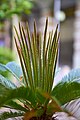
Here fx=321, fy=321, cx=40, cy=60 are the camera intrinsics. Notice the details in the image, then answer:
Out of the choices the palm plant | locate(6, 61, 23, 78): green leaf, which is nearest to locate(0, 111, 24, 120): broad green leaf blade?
the palm plant

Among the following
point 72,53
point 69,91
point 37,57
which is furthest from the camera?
point 72,53

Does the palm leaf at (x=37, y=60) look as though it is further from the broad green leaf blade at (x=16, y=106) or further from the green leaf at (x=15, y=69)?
the green leaf at (x=15, y=69)

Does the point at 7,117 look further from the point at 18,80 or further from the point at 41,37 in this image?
the point at 41,37

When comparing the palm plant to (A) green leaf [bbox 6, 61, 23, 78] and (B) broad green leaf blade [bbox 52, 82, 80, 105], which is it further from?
(A) green leaf [bbox 6, 61, 23, 78]

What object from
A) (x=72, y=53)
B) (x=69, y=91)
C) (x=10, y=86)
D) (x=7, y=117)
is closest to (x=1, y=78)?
(x=10, y=86)

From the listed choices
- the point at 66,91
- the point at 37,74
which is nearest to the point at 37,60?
the point at 37,74
